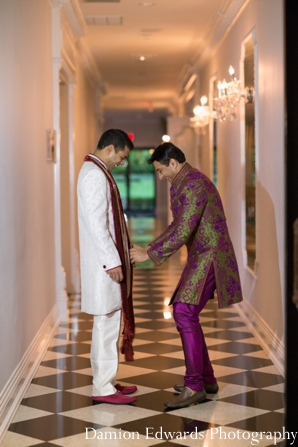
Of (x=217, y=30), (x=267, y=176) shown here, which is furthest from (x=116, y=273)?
(x=217, y=30)

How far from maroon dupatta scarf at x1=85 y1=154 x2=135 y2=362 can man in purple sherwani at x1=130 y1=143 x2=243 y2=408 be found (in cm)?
10

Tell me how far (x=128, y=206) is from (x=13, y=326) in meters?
Result: 25.1

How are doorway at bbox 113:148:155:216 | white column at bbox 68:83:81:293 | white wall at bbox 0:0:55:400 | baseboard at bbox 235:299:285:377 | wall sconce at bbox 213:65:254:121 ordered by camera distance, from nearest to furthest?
white wall at bbox 0:0:55:400, baseboard at bbox 235:299:285:377, wall sconce at bbox 213:65:254:121, white column at bbox 68:83:81:293, doorway at bbox 113:148:155:216

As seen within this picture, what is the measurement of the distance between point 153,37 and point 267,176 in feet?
16.9

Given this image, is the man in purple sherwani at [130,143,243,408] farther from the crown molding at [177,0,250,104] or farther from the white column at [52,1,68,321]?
the crown molding at [177,0,250,104]

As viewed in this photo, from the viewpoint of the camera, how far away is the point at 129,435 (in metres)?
3.68

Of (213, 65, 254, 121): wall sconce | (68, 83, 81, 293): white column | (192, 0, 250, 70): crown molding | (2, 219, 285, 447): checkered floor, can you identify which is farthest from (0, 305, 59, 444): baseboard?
(192, 0, 250, 70): crown molding

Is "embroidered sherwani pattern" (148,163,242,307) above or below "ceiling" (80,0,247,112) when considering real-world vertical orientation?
below

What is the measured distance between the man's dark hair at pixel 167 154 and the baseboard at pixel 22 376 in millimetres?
1652

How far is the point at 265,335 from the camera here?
18.8 feet

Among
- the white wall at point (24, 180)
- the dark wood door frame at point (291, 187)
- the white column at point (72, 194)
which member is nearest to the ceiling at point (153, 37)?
the white column at point (72, 194)

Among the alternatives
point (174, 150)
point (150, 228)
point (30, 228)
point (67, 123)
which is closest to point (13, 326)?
point (30, 228)

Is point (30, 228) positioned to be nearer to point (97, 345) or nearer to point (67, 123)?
point (97, 345)

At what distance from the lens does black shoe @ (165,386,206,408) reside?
13.5 ft
